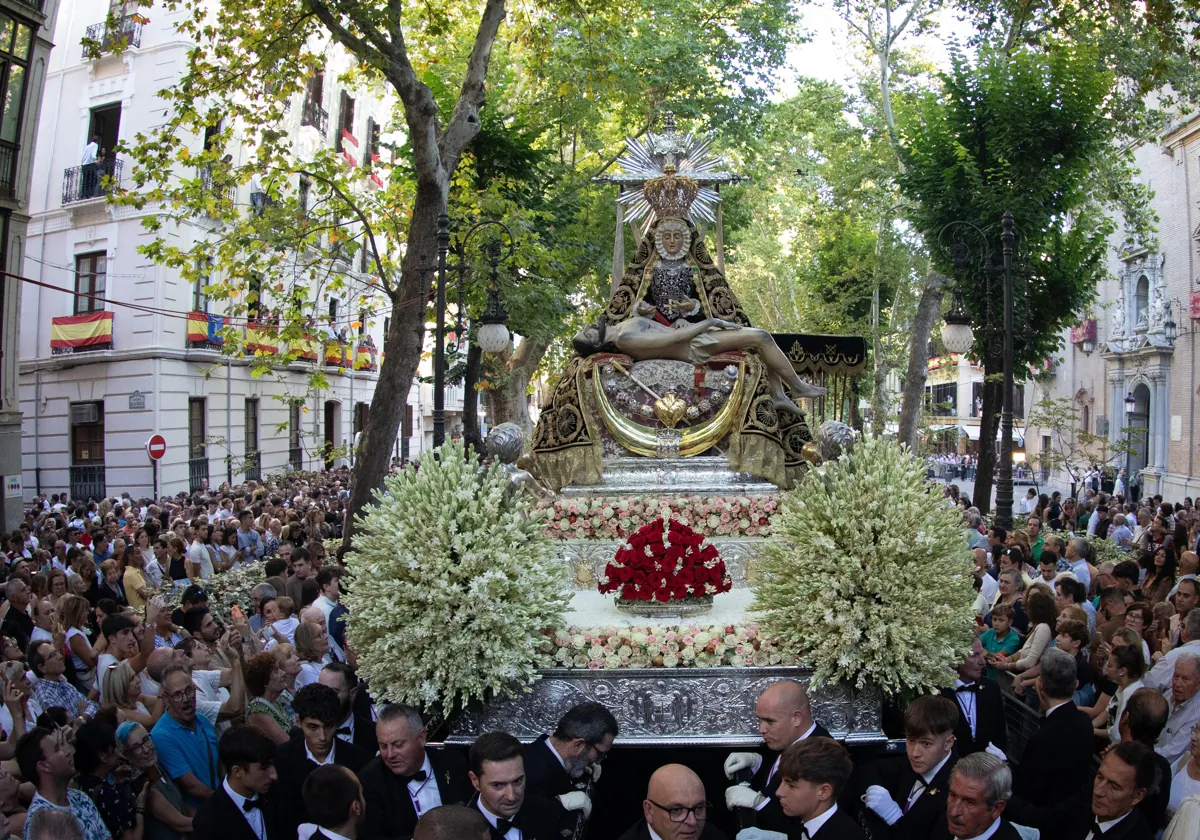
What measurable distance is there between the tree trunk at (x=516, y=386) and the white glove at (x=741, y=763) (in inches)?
755

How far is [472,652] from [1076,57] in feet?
54.6

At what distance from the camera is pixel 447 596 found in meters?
7.21

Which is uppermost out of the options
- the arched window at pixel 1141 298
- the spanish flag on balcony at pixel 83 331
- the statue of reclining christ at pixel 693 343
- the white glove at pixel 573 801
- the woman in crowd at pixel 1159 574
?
the arched window at pixel 1141 298

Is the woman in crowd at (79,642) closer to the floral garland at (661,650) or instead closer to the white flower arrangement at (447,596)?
the white flower arrangement at (447,596)

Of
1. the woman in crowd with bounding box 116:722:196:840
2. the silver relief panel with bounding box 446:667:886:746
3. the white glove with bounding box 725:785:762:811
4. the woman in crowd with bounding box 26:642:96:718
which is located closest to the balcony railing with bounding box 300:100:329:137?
the woman in crowd with bounding box 26:642:96:718

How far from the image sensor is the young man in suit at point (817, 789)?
465 centimetres

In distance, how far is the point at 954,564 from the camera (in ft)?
24.3

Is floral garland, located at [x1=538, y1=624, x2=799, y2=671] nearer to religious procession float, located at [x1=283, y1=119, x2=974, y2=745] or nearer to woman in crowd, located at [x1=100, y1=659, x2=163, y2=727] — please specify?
religious procession float, located at [x1=283, y1=119, x2=974, y2=745]

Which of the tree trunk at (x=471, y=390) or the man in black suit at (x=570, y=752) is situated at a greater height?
the tree trunk at (x=471, y=390)

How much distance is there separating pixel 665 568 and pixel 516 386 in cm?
1958

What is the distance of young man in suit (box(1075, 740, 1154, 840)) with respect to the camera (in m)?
4.87

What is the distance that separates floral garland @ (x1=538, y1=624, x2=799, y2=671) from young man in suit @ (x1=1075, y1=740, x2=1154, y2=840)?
2.64 metres

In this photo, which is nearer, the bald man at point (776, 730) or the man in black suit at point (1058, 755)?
the bald man at point (776, 730)

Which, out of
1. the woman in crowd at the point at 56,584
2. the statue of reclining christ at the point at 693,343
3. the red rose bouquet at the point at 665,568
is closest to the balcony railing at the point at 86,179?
the statue of reclining christ at the point at 693,343
